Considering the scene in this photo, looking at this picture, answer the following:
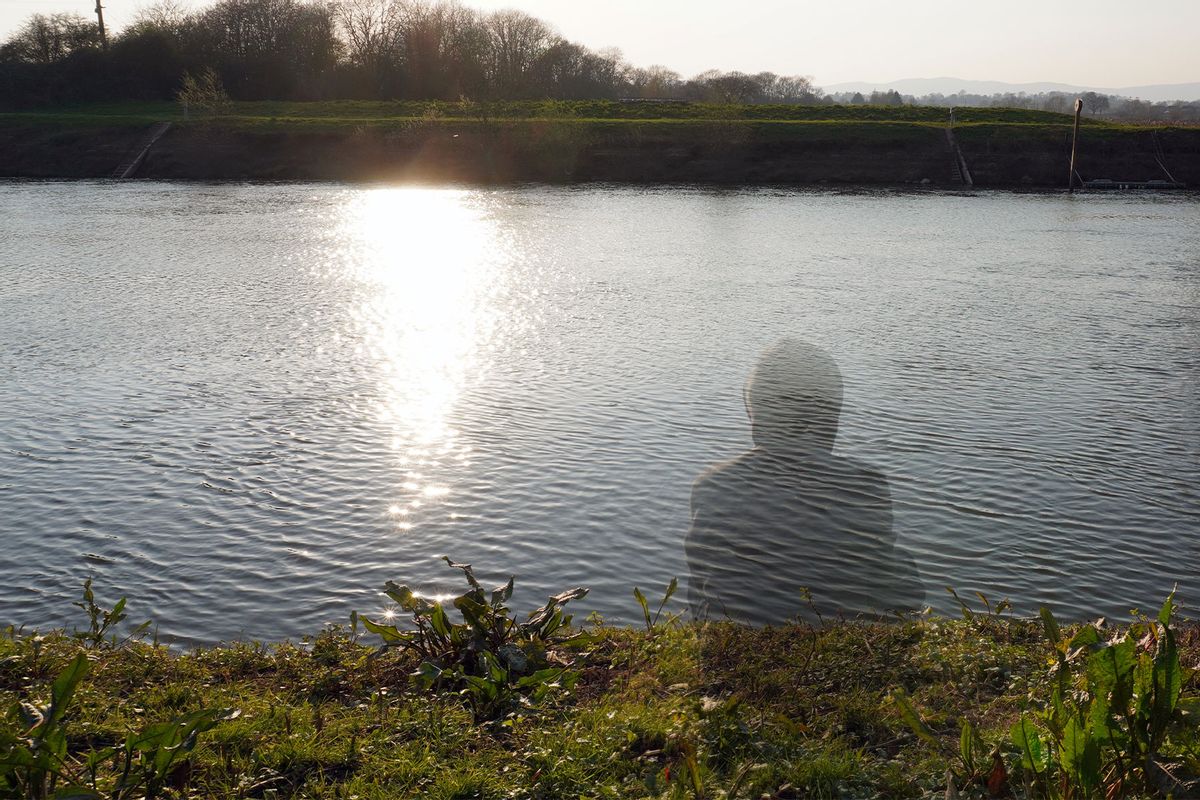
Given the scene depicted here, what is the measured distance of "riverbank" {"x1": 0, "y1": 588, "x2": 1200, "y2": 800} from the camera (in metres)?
4.73

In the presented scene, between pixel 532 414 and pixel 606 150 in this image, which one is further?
pixel 606 150

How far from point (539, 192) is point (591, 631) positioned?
165 feet

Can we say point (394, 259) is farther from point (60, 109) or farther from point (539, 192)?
point (60, 109)

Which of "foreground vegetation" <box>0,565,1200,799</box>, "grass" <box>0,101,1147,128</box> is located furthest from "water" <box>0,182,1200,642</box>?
"grass" <box>0,101,1147,128</box>

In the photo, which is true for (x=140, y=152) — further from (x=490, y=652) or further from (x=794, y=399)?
(x=490, y=652)

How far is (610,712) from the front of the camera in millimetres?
5902

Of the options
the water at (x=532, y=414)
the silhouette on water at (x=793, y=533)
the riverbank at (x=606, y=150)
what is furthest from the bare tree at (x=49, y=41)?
the silhouette on water at (x=793, y=533)

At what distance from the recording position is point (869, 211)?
151 feet

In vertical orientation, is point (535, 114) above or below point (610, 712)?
above

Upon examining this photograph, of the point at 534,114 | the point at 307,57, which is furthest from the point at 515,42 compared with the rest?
the point at 534,114

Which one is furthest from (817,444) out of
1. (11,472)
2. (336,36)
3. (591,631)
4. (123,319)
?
(336,36)

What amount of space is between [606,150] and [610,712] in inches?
2551

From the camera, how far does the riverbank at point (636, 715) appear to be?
4.73 m

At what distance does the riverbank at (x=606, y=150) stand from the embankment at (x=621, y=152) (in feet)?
0.35
